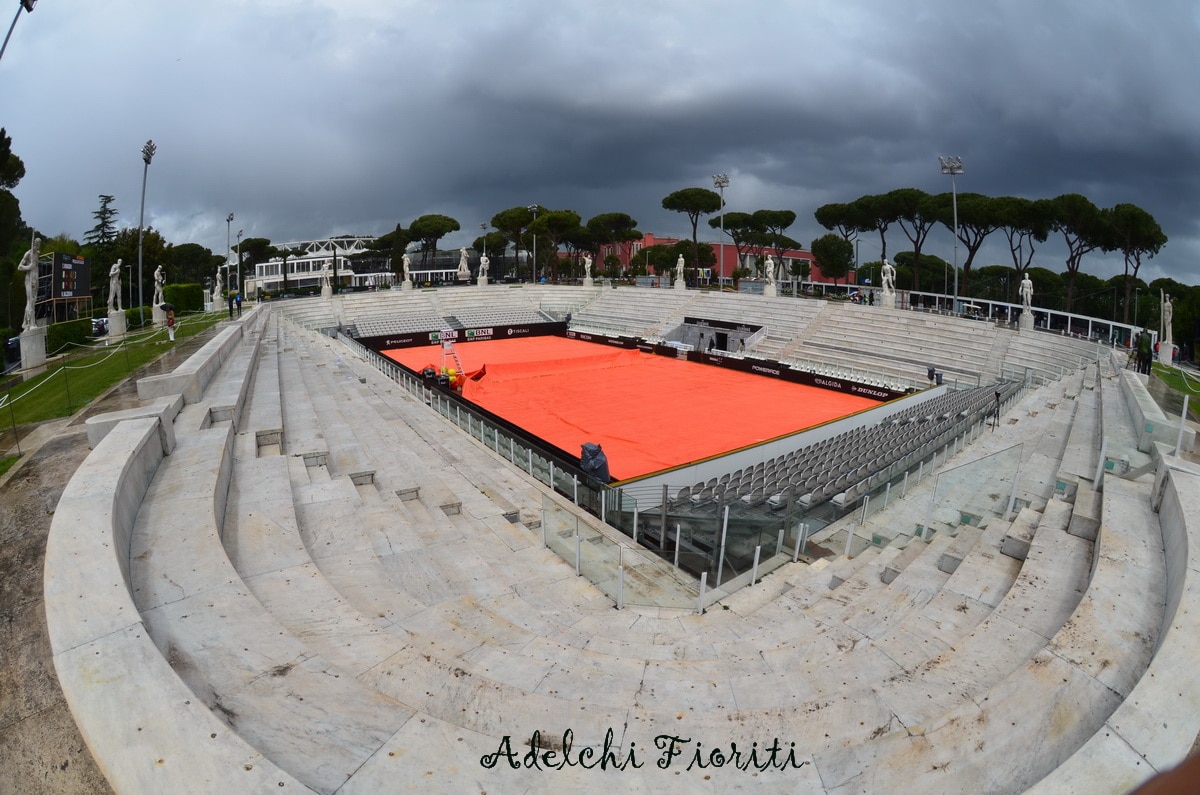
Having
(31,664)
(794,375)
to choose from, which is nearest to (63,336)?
(31,664)

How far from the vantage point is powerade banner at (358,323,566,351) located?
46.9m

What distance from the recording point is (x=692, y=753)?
3770 mm

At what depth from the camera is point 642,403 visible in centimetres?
2931

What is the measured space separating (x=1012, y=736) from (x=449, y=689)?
3.68m

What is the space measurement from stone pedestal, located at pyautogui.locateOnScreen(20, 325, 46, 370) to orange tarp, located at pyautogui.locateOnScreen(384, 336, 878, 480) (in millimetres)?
14767

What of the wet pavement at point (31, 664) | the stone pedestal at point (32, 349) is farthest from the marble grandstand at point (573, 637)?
the stone pedestal at point (32, 349)

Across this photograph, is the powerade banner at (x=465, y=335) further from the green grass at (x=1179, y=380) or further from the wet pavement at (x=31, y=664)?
the green grass at (x=1179, y=380)

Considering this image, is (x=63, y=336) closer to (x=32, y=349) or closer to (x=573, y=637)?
(x=32, y=349)

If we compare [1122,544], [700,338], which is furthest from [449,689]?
[700,338]

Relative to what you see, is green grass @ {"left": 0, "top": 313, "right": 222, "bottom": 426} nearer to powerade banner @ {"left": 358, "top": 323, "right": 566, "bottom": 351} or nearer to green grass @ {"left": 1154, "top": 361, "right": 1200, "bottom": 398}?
green grass @ {"left": 1154, "top": 361, "right": 1200, "bottom": 398}

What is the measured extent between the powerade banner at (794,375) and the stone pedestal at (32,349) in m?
32.7

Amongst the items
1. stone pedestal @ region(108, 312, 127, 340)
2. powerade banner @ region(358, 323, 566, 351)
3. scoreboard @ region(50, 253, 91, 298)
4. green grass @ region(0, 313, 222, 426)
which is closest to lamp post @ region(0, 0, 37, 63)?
green grass @ region(0, 313, 222, 426)

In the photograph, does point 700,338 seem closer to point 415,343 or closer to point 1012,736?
point 415,343

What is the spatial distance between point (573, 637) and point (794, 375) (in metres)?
31.5
